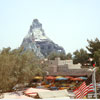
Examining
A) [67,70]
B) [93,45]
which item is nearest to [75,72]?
[67,70]

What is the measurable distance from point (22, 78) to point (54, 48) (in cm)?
10974

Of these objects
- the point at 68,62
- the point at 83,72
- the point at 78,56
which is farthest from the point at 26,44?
the point at 83,72

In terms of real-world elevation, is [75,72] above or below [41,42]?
below

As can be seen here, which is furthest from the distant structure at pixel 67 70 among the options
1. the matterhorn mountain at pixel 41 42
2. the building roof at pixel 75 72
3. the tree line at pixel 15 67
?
the matterhorn mountain at pixel 41 42

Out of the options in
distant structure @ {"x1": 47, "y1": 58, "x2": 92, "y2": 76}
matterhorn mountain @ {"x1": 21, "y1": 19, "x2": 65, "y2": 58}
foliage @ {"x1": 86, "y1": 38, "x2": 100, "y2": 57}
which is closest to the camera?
distant structure @ {"x1": 47, "y1": 58, "x2": 92, "y2": 76}

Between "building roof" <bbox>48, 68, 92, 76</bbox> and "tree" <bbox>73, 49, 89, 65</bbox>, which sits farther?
"tree" <bbox>73, 49, 89, 65</bbox>

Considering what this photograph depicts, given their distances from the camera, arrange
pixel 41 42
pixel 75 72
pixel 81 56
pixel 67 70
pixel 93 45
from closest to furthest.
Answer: pixel 75 72 < pixel 67 70 < pixel 93 45 < pixel 81 56 < pixel 41 42

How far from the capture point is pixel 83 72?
33094 mm

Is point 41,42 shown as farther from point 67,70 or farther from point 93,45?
point 67,70

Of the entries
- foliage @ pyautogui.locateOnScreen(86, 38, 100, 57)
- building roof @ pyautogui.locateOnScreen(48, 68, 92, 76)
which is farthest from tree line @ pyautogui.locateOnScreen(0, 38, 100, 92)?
building roof @ pyautogui.locateOnScreen(48, 68, 92, 76)

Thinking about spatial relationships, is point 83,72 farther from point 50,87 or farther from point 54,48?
point 54,48

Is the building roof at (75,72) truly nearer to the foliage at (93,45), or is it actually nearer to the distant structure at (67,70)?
the distant structure at (67,70)

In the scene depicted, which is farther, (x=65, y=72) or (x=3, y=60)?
(x=65, y=72)

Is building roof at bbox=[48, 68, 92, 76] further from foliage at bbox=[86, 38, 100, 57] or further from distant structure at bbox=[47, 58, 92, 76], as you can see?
foliage at bbox=[86, 38, 100, 57]
